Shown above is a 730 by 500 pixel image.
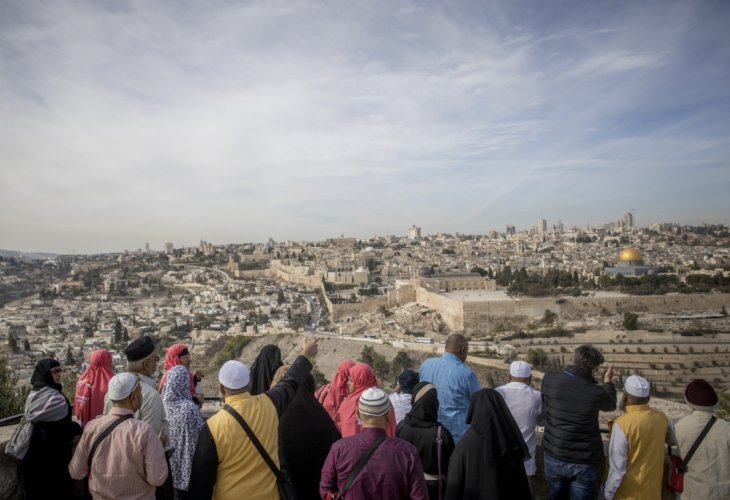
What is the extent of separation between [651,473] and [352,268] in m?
47.9

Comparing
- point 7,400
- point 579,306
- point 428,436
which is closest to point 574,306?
point 579,306

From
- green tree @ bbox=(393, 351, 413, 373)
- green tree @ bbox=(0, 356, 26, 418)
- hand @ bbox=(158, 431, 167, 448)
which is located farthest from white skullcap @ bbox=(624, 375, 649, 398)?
green tree @ bbox=(393, 351, 413, 373)

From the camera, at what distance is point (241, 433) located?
1.96m

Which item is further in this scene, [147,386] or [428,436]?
[147,386]

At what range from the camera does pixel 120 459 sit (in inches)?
75.5

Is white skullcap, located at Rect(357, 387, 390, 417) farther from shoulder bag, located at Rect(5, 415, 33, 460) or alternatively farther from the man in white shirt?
shoulder bag, located at Rect(5, 415, 33, 460)

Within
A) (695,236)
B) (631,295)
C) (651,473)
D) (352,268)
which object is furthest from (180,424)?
(695,236)

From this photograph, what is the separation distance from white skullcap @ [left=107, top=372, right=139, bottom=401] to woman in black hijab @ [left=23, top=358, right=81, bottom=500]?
501mm

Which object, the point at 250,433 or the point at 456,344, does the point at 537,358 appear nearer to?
the point at 456,344

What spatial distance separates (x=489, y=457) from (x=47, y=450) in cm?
196

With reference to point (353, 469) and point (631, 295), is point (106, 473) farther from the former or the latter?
point (631, 295)

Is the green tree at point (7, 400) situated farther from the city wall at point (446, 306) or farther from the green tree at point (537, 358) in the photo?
the city wall at point (446, 306)

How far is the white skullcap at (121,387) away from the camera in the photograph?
6.59ft

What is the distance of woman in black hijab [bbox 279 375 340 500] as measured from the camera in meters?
2.17
